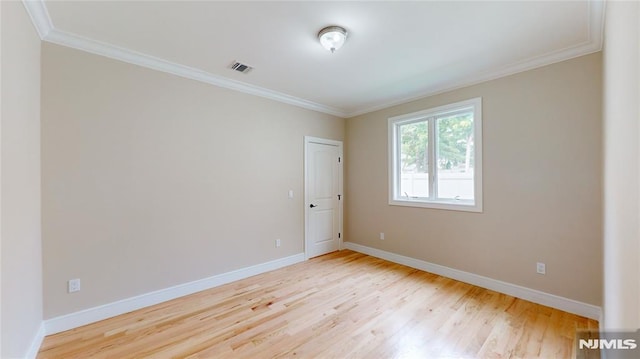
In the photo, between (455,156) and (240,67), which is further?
(455,156)

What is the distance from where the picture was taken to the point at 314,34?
2.30 metres

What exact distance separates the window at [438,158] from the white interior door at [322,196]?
3.47 ft

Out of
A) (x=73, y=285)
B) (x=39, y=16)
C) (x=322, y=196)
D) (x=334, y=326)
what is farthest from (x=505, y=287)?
(x=39, y=16)

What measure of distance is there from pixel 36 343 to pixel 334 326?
7.81 feet

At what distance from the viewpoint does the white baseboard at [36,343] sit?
190cm

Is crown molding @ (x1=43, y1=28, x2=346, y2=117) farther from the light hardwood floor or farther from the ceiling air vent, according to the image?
the light hardwood floor

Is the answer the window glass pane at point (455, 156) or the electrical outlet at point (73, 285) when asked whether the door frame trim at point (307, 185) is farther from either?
the electrical outlet at point (73, 285)

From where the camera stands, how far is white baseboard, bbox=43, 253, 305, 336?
2289 mm

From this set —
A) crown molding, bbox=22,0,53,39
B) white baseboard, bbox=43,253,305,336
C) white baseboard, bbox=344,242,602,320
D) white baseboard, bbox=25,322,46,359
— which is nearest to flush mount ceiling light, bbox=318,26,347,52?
crown molding, bbox=22,0,53,39

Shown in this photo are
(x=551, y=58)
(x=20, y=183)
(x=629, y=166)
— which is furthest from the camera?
(x=551, y=58)

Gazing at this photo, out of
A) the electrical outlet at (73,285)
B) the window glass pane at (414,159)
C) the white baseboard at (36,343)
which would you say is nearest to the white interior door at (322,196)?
the window glass pane at (414,159)

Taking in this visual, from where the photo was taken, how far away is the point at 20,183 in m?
1.75

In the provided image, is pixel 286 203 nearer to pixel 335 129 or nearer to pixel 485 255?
pixel 335 129

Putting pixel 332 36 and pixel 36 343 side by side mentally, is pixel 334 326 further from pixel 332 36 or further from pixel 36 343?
pixel 332 36
